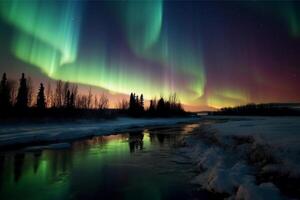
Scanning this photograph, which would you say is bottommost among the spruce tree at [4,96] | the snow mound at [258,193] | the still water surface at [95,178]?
the still water surface at [95,178]

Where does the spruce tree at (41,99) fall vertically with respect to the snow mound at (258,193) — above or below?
above

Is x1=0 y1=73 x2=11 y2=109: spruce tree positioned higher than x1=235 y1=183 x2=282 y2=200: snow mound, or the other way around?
x1=0 y1=73 x2=11 y2=109: spruce tree

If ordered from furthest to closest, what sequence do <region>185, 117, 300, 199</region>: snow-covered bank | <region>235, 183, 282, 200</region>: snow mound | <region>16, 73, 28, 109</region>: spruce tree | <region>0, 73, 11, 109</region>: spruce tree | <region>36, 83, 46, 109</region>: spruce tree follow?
<region>36, 83, 46, 109</region>: spruce tree → <region>16, 73, 28, 109</region>: spruce tree → <region>0, 73, 11, 109</region>: spruce tree → <region>185, 117, 300, 199</region>: snow-covered bank → <region>235, 183, 282, 200</region>: snow mound

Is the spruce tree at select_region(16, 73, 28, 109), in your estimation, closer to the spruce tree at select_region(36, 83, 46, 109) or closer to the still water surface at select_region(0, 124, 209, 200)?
the spruce tree at select_region(36, 83, 46, 109)

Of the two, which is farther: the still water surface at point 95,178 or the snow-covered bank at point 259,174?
the still water surface at point 95,178

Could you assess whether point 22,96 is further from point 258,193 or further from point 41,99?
point 258,193

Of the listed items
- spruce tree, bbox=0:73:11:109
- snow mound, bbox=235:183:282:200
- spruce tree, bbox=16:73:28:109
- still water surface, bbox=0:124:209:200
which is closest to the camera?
snow mound, bbox=235:183:282:200

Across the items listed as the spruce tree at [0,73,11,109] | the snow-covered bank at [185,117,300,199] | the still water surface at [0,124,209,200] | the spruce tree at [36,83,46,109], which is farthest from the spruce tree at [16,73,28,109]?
the snow-covered bank at [185,117,300,199]

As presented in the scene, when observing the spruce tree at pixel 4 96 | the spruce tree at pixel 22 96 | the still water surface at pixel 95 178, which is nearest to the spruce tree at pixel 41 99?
the spruce tree at pixel 22 96

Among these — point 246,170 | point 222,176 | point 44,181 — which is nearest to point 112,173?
point 44,181

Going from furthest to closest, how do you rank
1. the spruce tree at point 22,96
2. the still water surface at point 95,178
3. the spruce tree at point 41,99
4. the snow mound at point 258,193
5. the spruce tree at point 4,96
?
the spruce tree at point 41,99 → the spruce tree at point 22,96 → the spruce tree at point 4,96 → the still water surface at point 95,178 → the snow mound at point 258,193

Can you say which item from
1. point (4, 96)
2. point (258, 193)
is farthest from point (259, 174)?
point (4, 96)

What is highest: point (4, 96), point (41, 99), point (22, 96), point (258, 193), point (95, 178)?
point (22, 96)

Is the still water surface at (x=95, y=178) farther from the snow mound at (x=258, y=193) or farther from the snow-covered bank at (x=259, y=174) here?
the snow mound at (x=258, y=193)
